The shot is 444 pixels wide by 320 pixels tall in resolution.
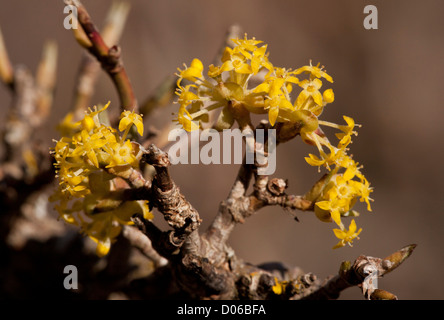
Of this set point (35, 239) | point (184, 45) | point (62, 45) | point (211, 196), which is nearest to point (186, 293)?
point (35, 239)

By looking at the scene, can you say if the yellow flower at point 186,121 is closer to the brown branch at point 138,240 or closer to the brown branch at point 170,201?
the brown branch at point 170,201

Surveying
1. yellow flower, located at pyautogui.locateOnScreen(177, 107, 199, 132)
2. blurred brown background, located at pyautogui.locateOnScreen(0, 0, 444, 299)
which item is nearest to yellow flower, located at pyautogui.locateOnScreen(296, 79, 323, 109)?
yellow flower, located at pyautogui.locateOnScreen(177, 107, 199, 132)

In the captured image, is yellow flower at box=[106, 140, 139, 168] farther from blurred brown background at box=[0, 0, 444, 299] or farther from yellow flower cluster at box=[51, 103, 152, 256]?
blurred brown background at box=[0, 0, 444, 299]

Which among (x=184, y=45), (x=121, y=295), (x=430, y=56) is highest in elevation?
(x=184, y=45)

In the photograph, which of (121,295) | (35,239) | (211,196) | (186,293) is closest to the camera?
(186,293)

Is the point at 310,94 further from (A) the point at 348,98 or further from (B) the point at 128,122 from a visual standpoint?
(A) the point at 348,98

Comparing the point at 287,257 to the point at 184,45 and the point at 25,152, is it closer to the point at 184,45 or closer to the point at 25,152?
the point at 184,45

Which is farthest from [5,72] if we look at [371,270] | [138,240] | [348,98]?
[348,98]
